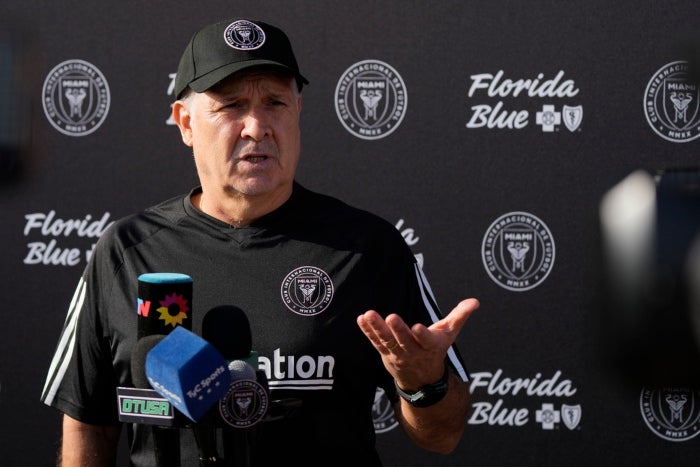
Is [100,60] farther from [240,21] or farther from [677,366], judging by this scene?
[677,366]

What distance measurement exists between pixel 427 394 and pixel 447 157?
1275mm

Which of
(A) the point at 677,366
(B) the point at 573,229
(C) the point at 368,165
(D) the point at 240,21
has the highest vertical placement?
(D) the point at 240,21

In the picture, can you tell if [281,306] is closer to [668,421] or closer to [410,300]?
[410,300]

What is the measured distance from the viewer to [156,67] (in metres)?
2.68

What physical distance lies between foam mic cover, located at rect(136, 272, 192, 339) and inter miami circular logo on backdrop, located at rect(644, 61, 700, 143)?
1742 mm

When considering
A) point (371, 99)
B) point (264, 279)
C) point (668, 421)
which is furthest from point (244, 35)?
point (668, 421)

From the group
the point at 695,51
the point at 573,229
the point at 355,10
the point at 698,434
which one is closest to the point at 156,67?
the point at 355,10

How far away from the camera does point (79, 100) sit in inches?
106

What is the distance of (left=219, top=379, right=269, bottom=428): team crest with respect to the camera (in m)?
1.15

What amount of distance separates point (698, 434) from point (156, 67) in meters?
1.83

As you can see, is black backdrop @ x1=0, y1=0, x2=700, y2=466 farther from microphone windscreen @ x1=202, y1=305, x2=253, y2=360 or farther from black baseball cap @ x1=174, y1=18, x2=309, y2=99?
microphone windscreen @ x1=202, y1=305, x2=253, y2=360

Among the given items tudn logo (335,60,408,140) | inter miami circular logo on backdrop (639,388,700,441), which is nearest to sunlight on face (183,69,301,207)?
tudn logo (335,60,408,140)

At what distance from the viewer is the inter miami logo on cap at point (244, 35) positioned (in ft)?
Result: 5.53

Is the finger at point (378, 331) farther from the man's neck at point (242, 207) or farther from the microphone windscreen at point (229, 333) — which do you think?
the man's neck at point (242, 207)
